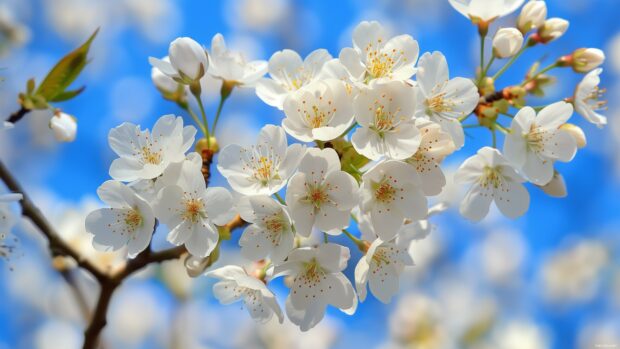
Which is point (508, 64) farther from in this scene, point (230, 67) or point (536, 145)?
point (230, 67)

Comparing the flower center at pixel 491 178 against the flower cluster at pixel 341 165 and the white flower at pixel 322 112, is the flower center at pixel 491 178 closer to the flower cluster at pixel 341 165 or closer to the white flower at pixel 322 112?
the flower cluster at pixel 341 165

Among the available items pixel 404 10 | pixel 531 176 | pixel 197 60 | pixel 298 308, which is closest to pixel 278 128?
pixel 197 60

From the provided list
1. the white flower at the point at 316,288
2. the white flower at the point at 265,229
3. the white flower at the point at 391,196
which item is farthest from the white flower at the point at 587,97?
the white flower at the point at 265,229

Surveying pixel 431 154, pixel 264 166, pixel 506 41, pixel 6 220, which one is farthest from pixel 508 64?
pixel 6 220

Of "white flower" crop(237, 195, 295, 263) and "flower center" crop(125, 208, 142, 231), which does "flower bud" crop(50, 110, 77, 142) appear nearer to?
"flower center" crop(125, 208, 142, 231)

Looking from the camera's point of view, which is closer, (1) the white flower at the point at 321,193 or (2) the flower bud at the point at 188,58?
(1) the white flower at the point at 321,193

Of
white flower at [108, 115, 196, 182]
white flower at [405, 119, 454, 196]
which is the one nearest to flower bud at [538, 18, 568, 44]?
white flower at [405, 119, 454, 196]
